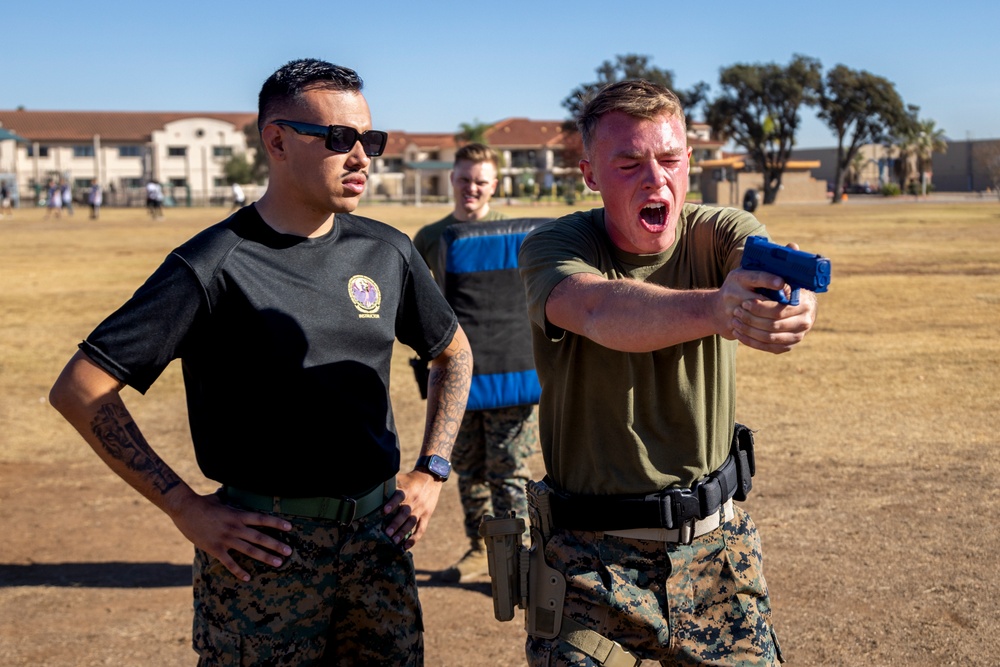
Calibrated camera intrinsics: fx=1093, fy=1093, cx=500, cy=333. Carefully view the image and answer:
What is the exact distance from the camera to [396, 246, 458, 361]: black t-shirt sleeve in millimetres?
3541

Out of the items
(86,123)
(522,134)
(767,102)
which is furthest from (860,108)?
(86,123)

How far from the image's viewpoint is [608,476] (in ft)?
9.67

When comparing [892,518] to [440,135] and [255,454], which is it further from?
[440,135]

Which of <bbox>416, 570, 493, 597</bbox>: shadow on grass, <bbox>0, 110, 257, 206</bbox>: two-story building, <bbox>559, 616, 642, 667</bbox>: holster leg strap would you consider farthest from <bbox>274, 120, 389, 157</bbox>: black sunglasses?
<bbox>0, 110, 257, 206</bbox>: two-story building

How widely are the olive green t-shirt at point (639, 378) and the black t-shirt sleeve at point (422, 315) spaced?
0.61m

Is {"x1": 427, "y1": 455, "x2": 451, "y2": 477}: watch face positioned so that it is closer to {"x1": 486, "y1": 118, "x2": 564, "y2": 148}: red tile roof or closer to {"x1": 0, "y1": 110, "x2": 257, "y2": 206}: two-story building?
{"x1": 0, "y1": 110, "x2": 257, "y2": 206}: two-story building

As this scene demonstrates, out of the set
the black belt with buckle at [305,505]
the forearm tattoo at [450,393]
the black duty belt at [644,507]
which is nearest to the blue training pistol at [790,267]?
the black duty belt at [644,507]

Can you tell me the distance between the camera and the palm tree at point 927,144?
317ft

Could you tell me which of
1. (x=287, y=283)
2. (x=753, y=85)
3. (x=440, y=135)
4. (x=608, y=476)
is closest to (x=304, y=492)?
(x=287, y=283)

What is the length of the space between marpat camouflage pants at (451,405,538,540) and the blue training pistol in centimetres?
407

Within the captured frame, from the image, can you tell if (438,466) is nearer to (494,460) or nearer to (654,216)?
(654,216)

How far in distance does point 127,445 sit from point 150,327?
353mm

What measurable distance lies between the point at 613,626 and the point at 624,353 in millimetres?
741

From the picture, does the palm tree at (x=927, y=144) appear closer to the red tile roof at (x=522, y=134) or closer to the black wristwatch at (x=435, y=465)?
the red tile roof at (x=522, y=134)
